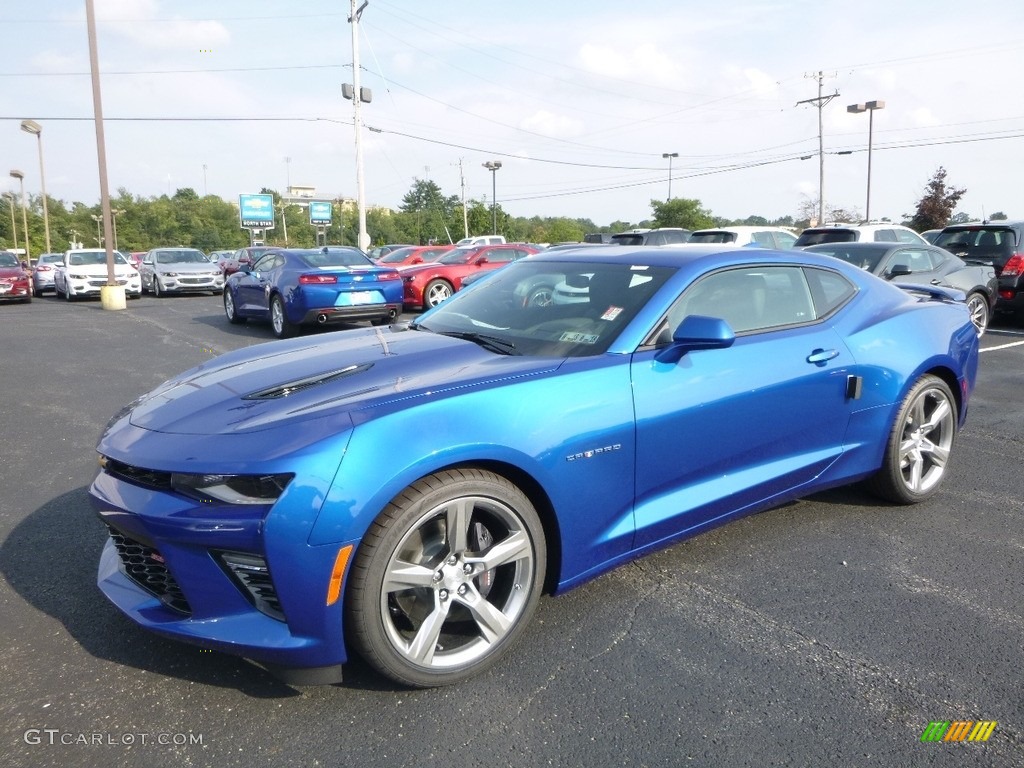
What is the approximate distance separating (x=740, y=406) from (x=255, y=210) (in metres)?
51.4

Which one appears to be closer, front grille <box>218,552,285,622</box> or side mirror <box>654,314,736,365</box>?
front grille <box>218,552,285,622</box>

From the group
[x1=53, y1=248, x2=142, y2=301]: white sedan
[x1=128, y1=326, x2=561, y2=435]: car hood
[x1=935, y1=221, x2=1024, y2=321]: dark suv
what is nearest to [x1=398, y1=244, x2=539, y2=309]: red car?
[x1=935, y1=221, x2=1024, y2=321]: dark suv

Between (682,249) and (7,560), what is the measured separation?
347 cm

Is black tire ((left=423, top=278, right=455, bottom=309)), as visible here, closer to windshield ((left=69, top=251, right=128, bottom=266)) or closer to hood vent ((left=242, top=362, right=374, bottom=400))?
windshield ((left=69, top=251, right=128, bottom=266))

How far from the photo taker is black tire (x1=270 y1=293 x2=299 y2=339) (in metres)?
11.4

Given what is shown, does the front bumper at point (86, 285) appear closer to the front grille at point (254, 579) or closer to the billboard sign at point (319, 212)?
the front grille at point (254, 579)

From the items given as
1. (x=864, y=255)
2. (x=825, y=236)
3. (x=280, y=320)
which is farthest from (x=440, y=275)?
(x=864, y=255)

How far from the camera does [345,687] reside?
99.1 inches

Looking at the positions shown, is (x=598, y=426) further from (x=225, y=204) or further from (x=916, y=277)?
(x=225, y=204)

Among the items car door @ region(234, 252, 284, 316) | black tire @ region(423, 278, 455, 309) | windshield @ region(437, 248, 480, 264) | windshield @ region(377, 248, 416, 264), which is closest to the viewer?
car door @ region(234, 252, 284, 316)

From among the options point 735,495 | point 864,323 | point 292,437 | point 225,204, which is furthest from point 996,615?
point 225,204

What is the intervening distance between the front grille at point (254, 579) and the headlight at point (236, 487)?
163 millimetres

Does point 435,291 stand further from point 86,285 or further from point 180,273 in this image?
point 86,285

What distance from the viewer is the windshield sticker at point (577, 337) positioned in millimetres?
3092
